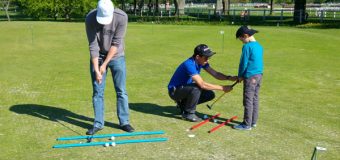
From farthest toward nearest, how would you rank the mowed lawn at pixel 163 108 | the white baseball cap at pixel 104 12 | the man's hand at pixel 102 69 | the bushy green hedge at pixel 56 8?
1. the bushy green hedge at pixel 56 8
2. the man's hand at pixel 102 69
3. the mowed lawn at pixel 163 108
4. the white baseball cap at pixel 104 12

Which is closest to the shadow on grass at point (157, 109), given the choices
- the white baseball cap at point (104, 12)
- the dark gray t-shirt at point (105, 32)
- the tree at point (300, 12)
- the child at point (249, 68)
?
the child at point (249, 68)

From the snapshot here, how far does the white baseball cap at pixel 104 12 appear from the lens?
591 centimetres

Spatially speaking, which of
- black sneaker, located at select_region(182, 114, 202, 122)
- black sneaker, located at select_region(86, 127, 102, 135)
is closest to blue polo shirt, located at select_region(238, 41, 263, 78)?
black sneaker, located at select_region(182, 114, 202, 122)

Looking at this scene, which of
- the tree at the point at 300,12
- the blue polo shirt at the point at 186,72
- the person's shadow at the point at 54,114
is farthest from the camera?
the tree at the point at 300,12

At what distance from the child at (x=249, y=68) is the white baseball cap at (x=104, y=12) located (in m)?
2.07

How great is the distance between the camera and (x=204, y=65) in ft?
24.7

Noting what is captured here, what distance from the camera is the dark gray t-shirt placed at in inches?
242

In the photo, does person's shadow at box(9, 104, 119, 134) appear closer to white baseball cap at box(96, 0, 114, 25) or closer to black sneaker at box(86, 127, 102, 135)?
black sneaker at box(86, 127, 102, 135)

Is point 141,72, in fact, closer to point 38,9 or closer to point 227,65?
point 227,65

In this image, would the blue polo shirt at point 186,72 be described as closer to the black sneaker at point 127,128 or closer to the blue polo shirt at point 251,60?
the blue polo shirt at point 251,60

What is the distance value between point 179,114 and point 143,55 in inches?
355

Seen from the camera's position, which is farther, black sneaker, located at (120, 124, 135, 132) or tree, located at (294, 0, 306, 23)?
tree, located at (294, 0, 306, 23)

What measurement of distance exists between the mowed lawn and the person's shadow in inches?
0.7

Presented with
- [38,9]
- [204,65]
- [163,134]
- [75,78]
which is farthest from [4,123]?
[38,9]
